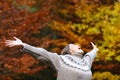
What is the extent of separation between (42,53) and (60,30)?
9514 millimetres

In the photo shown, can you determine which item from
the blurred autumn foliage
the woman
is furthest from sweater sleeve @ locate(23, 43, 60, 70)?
the blurred autumn foliage

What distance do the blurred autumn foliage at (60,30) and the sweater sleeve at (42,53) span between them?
22.5 feet

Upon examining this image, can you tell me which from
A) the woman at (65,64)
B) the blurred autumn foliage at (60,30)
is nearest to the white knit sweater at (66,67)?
the woman at (65,64)

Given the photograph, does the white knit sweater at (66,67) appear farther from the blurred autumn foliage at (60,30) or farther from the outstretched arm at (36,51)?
the blurred autumn foliage at (60,30)

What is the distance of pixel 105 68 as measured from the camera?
539 inches

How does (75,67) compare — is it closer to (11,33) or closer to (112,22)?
(11,33)

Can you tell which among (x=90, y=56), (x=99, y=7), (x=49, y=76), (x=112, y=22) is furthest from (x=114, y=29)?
(x=90, y=56)

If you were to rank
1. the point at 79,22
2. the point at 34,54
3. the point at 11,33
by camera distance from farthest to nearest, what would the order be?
the point at 79,22
the point at 11,33
the point at 34,54

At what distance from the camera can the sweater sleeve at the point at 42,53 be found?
417 centimetres

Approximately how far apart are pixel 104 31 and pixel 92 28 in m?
0.48

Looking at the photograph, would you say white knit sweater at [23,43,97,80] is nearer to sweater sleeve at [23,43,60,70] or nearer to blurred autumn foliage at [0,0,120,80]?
sweater sleeve at [23,43,60,70]

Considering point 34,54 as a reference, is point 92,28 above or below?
below

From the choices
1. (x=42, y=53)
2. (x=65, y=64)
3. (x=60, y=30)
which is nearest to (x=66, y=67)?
(x=65, y=64)

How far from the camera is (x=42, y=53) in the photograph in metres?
4.26
